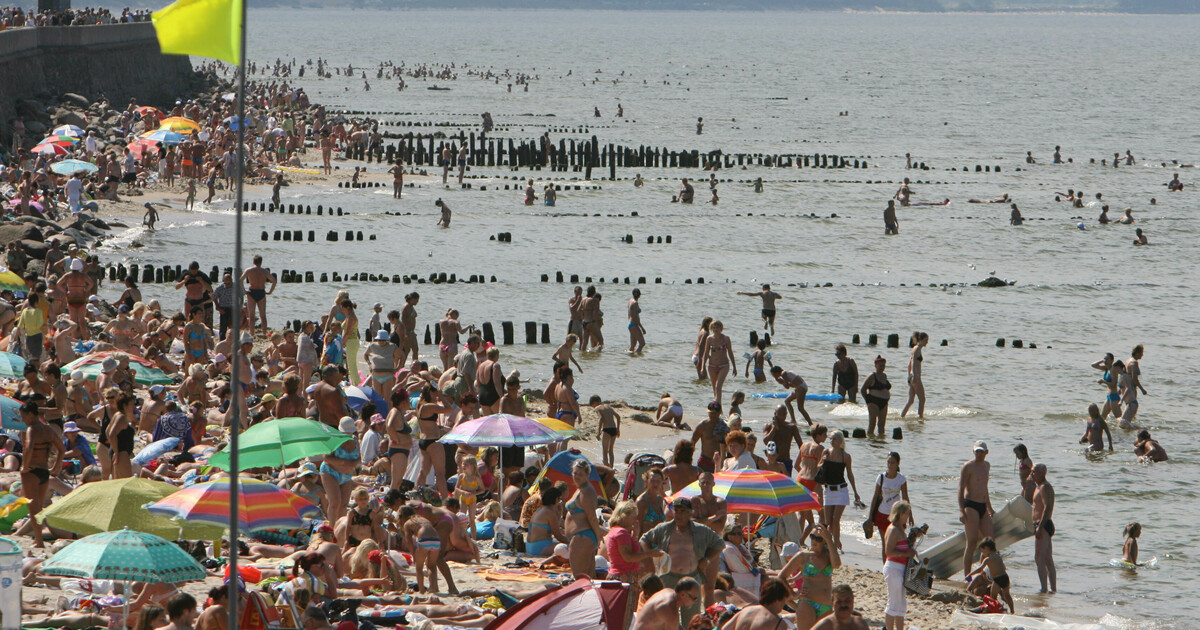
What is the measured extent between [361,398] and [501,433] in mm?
3953

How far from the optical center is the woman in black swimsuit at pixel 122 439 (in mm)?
12242

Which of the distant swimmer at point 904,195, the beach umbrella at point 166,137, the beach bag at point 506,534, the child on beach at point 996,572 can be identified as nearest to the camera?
the beach bag at point 506,534

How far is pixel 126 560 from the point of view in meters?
8.19

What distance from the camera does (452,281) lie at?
3030cm

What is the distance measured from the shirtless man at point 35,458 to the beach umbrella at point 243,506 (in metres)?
2.56

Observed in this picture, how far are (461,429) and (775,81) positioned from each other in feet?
384

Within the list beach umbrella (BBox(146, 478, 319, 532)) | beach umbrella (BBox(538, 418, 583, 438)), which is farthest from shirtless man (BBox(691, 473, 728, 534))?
beach umbrella (BBox(146, 478, 319, 532))

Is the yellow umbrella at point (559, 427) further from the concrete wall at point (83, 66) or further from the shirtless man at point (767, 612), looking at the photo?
the concrete wall at point (83, 66)

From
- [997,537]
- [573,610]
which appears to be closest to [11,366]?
[573,610]

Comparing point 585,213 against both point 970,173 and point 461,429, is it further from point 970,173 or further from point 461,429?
point 461,429

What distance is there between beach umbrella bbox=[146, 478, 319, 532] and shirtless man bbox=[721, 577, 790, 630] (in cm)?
337

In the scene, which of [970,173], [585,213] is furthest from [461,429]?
[970,173]

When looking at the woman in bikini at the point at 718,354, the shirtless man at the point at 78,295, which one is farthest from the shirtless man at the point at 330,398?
the woman in bikini at the point at 718,354

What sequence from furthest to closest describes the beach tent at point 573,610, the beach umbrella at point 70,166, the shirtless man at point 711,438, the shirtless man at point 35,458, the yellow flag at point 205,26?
the beach umbrella at point 70,166, the shirtless man at point 711,438, the shirtless man at point 35,458, the beach tent at point 573,610, the yellow flag at point 205,26
